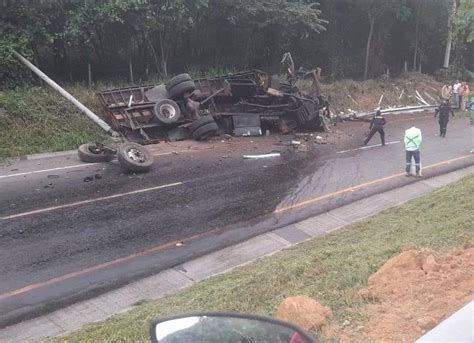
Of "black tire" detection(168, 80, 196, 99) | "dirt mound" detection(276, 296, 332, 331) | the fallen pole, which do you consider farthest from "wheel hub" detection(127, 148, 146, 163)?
"dirt mound" detection(276, 296, 332, 331)

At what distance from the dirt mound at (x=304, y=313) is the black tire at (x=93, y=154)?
33.9 ft

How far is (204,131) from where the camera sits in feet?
57.9

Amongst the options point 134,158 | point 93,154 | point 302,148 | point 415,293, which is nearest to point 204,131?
point 302,148

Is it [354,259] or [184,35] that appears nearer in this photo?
[354,259]

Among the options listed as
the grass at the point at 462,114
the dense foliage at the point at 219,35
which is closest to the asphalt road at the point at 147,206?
the dense foliage at the point at 219,35

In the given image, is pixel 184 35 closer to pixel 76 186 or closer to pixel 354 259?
pixel 76 186

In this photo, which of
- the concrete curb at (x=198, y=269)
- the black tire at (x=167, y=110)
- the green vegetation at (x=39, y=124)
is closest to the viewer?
the concrete curb at (x=198, y=269)

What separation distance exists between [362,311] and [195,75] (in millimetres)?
19488

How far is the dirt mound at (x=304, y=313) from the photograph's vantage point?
16.0 ft

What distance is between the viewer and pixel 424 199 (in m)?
11.1

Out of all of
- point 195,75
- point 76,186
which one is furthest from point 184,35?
point 76,186

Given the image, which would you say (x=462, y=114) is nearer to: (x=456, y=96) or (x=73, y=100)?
(x=456, y=96)

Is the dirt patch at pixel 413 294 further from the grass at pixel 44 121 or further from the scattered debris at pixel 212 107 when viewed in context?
the scattered debris at pixel 212 107

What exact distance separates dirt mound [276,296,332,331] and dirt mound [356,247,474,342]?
0.98 feet
